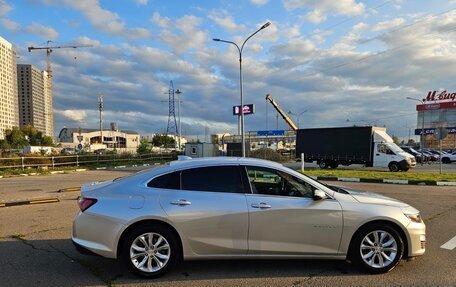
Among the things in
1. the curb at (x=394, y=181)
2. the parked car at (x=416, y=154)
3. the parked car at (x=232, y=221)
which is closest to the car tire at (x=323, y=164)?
A: the curb at (x=394, y=181)

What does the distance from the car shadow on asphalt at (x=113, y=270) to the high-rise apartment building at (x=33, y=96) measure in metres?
133

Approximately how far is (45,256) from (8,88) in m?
125

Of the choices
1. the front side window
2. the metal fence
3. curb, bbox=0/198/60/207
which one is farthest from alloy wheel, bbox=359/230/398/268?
the metal fence

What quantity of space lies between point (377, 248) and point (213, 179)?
7.58ft

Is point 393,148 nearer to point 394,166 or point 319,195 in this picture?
point 394,166

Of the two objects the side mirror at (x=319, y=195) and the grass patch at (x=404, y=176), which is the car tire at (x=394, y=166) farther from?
the side mirror at (x=319, y=195)

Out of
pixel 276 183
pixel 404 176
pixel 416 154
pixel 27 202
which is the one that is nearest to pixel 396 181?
pixel 404 176

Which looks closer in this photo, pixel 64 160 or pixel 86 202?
pixel 86 202

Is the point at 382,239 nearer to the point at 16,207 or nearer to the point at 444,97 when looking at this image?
the point at 16,207

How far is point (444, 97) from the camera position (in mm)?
88938

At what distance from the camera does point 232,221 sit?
16.3 feet

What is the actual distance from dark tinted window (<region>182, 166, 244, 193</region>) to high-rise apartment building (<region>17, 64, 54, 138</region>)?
134421 millimetres

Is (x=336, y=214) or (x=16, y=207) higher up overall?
(x=336, y=214)

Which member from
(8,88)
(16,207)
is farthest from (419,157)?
(8,88)
